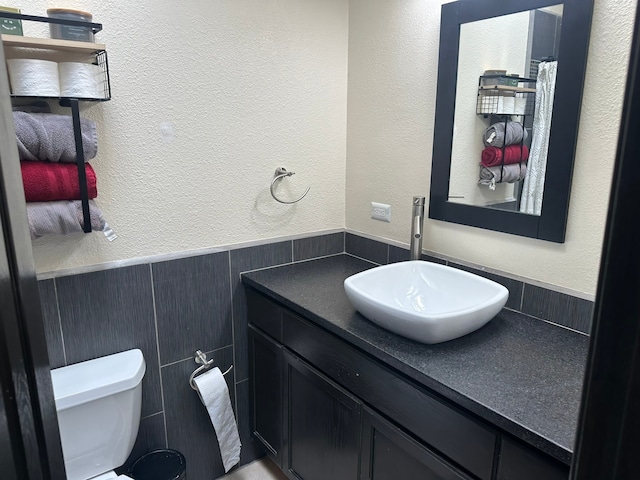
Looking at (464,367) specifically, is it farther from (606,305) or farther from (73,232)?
(73,232)

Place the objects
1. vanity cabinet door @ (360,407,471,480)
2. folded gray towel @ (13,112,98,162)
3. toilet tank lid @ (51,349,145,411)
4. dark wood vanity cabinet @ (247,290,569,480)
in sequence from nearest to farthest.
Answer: dark wood vanity cabinet @ (247,290,569,480), vanity cabinet door @ (360,407,471,480), folded gray towel @ (13,112,98,162), toilet tank lid @ (51,349,145,411)

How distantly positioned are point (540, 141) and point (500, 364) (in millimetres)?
717

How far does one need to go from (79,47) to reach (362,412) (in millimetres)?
1411

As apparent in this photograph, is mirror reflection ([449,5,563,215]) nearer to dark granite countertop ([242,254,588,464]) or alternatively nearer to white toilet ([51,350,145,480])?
dark granite countertop ([242,254,588,464])

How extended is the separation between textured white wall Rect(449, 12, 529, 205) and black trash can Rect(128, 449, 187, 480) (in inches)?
58.5

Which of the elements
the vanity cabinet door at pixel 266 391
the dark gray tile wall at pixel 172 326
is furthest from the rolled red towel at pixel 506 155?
the vanity cabinet door at pixel 266 391

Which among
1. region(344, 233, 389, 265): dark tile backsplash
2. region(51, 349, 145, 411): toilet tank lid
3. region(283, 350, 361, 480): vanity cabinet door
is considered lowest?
region(283, 350, 361, 480): vanity cabinet door

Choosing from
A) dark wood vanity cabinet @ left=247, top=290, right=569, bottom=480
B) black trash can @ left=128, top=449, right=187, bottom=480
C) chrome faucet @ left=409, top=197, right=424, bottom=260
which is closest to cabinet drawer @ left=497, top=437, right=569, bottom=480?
dark wood vanity cabinet @ left=247, top=290, right=569, bottom=480

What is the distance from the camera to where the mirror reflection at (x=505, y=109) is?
4.59ft

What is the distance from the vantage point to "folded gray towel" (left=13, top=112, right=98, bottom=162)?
1299 mm

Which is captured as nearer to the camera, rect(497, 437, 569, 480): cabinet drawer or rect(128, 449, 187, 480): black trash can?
rect(497, 437, 569, 480): cabinet drawer

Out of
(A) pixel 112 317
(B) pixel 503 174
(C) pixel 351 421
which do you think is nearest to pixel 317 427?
(C) pixel 351 421

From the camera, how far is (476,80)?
1610 millimetres

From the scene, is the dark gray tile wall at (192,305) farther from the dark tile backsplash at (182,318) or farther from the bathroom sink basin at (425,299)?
the bathroom sink basin at (425,299)
